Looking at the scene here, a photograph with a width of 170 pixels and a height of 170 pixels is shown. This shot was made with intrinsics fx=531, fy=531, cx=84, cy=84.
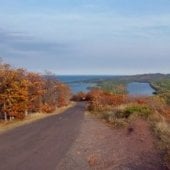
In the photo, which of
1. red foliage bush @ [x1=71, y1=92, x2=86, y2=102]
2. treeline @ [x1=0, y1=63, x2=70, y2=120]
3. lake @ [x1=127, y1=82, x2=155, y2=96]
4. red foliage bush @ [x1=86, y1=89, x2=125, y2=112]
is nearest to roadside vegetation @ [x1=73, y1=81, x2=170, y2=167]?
red foliage bush @ [x1=86, y1=89, x2=125, y2=112]

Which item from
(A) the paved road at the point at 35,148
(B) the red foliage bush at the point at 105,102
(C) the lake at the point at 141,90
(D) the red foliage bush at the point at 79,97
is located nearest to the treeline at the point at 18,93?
(B) the red foliage bush at the point at 105,102

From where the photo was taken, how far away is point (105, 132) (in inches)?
1044

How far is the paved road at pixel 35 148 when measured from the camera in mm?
15922

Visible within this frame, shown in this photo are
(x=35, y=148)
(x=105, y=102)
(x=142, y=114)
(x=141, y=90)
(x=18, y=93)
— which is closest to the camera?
(x=35, y=148)

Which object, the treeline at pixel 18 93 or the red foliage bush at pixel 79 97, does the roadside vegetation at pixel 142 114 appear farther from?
the red foliage bush at pixel 79 97

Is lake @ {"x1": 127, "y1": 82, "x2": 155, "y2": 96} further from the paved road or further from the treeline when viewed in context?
the paved road

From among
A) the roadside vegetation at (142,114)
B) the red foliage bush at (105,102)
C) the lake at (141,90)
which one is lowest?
the lake at (141,90)

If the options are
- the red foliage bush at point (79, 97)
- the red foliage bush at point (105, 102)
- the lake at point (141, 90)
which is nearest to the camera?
the red foliage bush at point (105, 102)

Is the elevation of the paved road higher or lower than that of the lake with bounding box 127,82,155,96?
higher

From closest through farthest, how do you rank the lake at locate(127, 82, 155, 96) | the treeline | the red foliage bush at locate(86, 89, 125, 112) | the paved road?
the paved road, the treeline, the red foliage bush at locate(86, 89, 125, 112), the lake at locate(127, 82, 155, 96)

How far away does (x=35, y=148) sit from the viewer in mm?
19750

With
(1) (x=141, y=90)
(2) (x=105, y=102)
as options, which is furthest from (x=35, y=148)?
A: (1) (x=141, y=90)

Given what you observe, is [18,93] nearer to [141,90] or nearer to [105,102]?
[105,102]

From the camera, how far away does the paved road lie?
52.2ft
